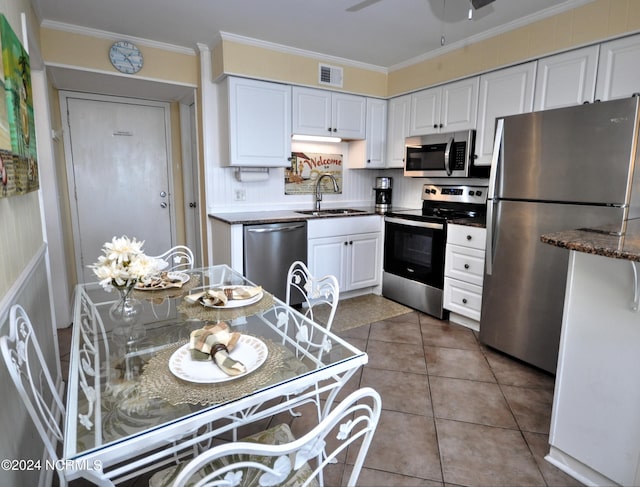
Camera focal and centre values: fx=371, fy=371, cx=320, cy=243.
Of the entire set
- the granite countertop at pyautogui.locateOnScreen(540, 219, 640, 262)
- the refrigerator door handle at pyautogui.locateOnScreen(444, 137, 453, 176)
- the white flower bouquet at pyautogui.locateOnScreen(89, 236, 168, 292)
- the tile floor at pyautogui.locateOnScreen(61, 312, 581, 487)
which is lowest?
the tile floor at pyautogui.locateOnScreen(61, 312, 581, 487)

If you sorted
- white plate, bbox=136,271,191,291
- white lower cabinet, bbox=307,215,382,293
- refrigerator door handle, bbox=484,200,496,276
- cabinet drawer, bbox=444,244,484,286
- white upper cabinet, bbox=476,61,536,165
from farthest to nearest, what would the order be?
white lower cabinet, bbox=307,215,382,293 < cabinet drawer, bbox=444,244,484,286 < white upper cabinet, bbox=476,61,536,165 < refrigerator door handle, bbox=484,200,496,276 < white plate, bbox=136,271,191,291

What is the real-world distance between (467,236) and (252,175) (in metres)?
2.06

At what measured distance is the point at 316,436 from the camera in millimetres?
738

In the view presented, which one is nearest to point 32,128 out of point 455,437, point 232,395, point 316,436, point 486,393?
point 232,395

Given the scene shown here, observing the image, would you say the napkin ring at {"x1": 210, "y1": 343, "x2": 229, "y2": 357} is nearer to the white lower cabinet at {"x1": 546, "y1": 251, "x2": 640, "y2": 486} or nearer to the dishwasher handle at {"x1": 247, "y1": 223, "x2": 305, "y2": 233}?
the white lower cabinet at {"x1": 546, "y1": 251, "x2": 640, "y2": 486}

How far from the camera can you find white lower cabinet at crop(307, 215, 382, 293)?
3514mm

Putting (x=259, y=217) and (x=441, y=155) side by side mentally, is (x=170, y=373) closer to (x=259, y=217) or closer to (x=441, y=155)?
(x=259, y=217)

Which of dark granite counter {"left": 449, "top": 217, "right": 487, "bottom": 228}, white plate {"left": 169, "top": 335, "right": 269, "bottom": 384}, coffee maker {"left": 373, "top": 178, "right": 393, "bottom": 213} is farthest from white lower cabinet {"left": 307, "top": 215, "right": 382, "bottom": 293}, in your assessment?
white plate {"left": 169, "top": 335, "right": 269, "bottom": 384}

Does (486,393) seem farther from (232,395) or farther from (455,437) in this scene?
(232,395)

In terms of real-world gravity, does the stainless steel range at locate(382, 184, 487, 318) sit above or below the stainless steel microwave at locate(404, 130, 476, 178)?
below

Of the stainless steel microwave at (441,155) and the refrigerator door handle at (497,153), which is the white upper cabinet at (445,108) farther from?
the refrigerator door handle at (497,153)

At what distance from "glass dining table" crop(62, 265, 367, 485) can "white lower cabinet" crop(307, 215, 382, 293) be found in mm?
1819

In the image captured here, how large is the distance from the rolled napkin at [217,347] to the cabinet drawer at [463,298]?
2.37 meters

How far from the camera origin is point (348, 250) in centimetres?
371
